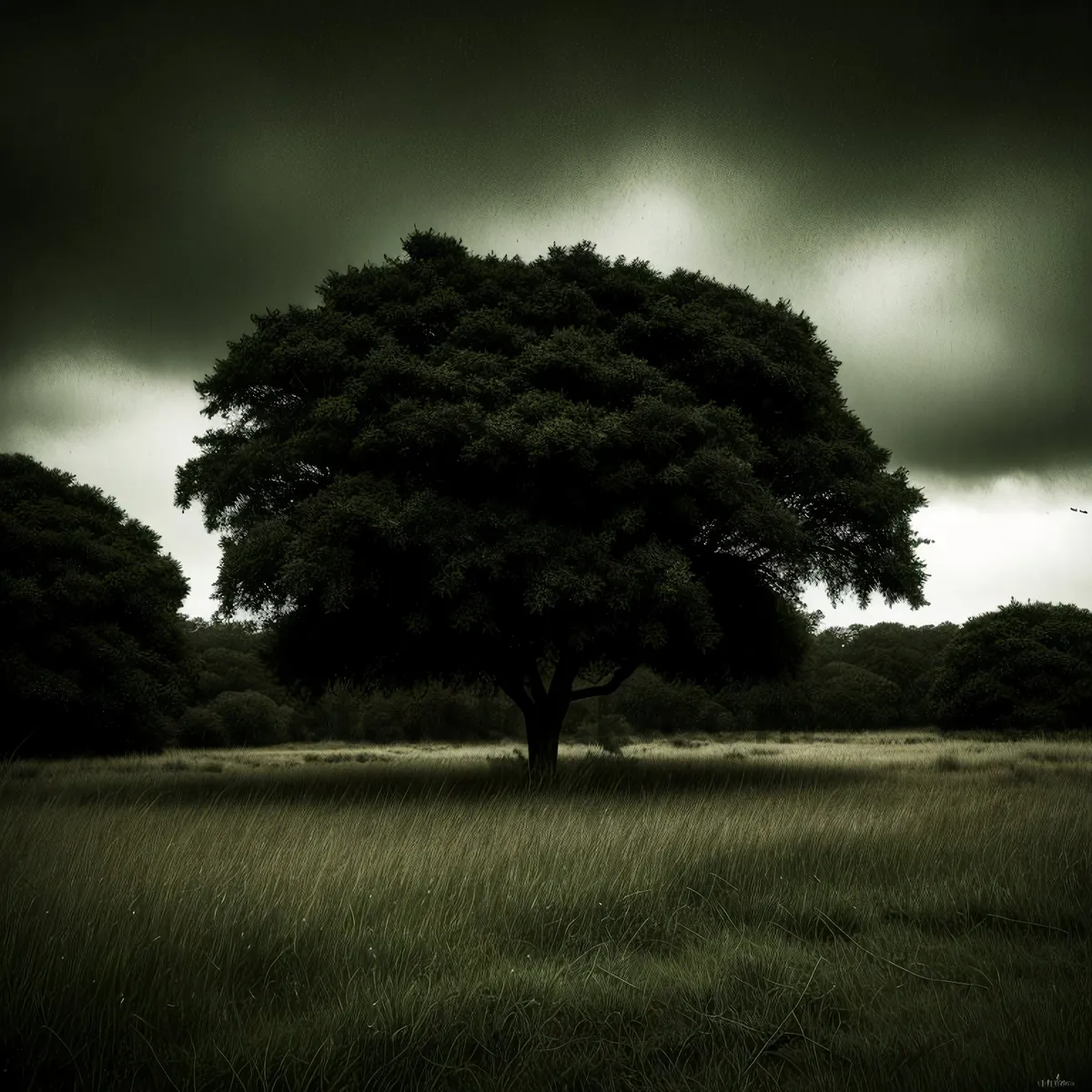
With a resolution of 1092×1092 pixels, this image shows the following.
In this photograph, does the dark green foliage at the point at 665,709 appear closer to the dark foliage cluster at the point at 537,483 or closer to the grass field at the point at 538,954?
the dark foliage cluster at the point at 537,483

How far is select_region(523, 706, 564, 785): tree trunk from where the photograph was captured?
627 inches

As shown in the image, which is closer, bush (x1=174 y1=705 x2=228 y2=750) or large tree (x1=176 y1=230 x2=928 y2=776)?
large tree (x1=176 y1=230 x2=928 y2=776)

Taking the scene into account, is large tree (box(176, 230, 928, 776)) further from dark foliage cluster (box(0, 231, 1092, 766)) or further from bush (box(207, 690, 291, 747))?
bush (box(207, 690, 291, 747))

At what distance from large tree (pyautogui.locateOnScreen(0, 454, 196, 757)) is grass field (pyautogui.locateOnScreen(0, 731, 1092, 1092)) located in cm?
2241

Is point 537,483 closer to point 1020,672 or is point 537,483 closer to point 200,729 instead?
point 200,729

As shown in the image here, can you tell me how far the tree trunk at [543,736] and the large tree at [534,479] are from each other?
0.18 ft

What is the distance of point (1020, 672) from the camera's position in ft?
137

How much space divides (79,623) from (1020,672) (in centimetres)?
4393

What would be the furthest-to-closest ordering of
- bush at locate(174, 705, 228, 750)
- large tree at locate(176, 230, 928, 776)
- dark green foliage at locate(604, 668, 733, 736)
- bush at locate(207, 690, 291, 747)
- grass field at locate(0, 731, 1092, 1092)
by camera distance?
1. dark green foliage at locate(604, 668, 733, 736)
2. bush at locate(207, 690, 291, 747)
3. bush at locate(174, 705, 228, 750)
4. large tree at locate(176, 230, 928, 776)
5. grass field at locate(0, 731, 1092, 1092)

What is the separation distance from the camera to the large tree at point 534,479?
40.8 ft

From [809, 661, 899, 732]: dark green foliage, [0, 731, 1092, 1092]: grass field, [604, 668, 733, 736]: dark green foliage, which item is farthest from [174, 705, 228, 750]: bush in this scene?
[809, 661, 899, 732]: dark green foliage

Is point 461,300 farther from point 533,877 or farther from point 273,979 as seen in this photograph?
point 273,979

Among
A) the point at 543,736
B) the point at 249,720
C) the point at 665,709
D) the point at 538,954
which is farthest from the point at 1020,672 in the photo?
the point at 538,954

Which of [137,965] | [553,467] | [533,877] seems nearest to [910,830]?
[533,877]
